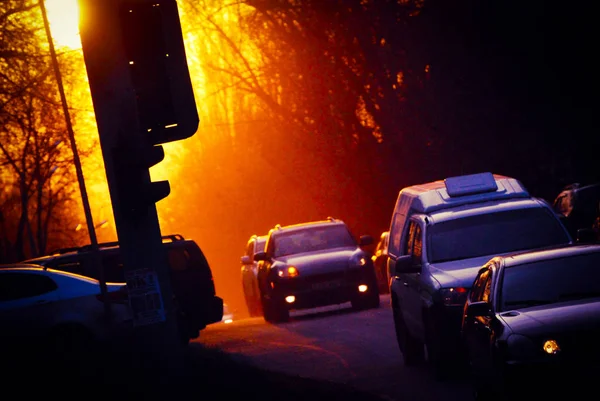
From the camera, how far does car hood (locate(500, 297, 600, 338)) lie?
932cm

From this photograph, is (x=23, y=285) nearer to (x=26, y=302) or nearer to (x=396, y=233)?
(x=26, y=302)

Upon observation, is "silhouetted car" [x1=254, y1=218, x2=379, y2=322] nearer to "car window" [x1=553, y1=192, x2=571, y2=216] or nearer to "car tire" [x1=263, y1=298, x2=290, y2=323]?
"car tire" [x1=263, y1=298, x2=290, y2=323]

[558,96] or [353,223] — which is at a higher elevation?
[558,96]

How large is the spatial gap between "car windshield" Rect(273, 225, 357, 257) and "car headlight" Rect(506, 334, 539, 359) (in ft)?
55.9

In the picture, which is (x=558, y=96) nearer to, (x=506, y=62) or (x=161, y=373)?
(x=506, y=62)

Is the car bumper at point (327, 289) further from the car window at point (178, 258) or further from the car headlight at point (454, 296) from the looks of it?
the car headlight at point (454, 296)

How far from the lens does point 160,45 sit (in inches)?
301

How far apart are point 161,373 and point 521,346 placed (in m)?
3.07

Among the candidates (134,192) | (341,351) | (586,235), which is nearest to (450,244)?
(586,235)

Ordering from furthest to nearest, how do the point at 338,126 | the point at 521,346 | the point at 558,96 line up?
the point at 338,126 → the point at 558,96 → the point at 521,346

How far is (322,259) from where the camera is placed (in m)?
25.7

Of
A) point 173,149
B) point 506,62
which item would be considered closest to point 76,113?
point 506,62

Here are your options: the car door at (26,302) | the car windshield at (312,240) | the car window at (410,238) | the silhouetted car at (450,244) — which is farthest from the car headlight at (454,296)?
the car windshield at (312,240)

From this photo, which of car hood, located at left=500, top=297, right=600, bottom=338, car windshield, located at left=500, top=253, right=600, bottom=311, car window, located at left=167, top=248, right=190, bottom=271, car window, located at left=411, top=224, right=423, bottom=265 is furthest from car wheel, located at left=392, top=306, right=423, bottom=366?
car window, located at left=167, top=248, right=190, bottom=271
